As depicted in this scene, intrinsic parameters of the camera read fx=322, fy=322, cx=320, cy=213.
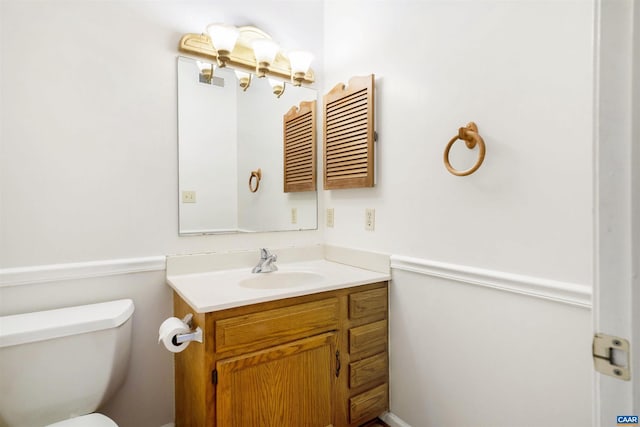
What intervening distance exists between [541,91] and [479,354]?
1.01 meters

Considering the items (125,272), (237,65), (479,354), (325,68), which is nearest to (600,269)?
(479,354)

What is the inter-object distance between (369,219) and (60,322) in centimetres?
141

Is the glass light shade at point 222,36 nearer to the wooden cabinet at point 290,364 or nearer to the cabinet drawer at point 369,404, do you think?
the wooden cabinet at point 290,364

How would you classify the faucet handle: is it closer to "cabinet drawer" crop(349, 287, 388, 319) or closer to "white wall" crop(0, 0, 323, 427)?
"white wall" crop(0, 0, 323, 427)

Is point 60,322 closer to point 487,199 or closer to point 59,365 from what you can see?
point 59,365

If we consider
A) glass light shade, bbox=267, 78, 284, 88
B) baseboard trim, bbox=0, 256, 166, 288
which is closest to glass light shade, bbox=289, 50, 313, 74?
glass light shade, bbox=267, 78, 284, 88

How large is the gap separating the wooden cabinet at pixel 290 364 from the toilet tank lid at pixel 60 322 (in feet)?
0.88

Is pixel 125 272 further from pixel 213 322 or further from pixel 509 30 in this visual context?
pixel 509 30

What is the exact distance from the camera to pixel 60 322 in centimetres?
117

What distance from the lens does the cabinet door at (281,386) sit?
3.88 feet

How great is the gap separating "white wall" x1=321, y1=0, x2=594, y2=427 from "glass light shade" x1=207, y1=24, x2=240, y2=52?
711 millimetres

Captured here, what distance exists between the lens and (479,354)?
4.23 feet

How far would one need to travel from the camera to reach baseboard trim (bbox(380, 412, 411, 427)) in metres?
1.59

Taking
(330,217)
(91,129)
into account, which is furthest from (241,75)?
(330,217)
